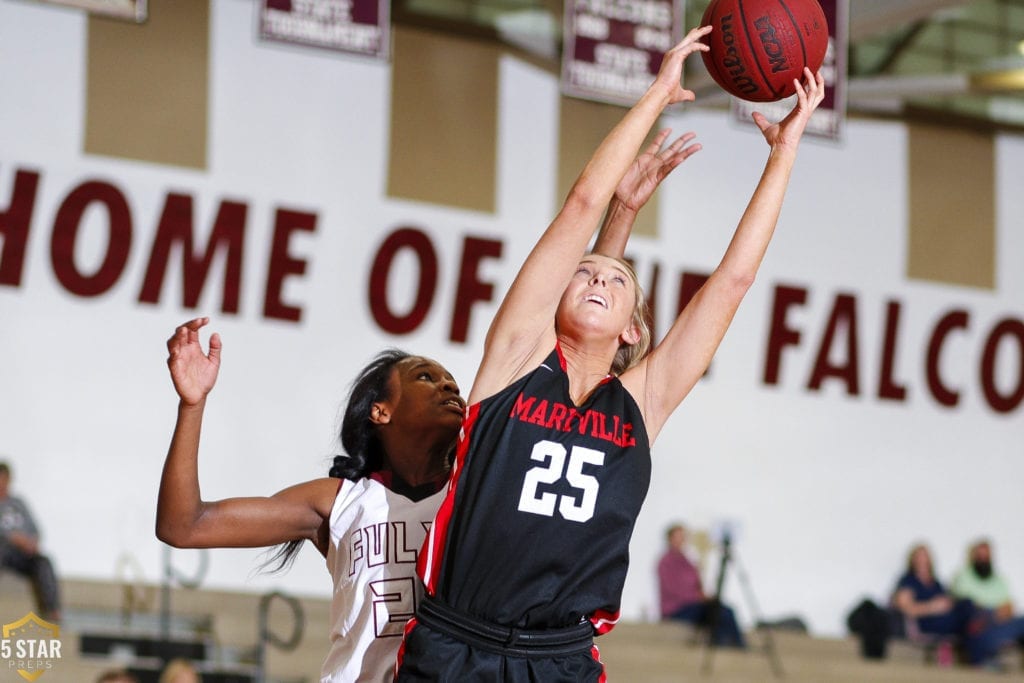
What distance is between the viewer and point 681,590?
36.0 feet

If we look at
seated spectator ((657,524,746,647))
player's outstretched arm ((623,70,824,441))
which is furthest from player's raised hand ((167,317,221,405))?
seated spectator ((657,524,746,647))

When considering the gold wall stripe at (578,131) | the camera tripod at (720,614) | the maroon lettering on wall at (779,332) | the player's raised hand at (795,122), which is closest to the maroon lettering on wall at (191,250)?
the gold wall stripe at (578,131)

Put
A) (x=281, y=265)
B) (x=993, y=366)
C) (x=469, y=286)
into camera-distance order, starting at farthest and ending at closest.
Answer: (x=993, y=366), (x=469, y=286), (x=281, y=265)

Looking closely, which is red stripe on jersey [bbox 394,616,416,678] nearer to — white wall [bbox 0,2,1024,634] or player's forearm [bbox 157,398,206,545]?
player's forearm [bbox 157,398,206,545]

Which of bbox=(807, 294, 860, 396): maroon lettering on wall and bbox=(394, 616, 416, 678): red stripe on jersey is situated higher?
bbox=(807, 294, 860, 396): maroon lettering on wall

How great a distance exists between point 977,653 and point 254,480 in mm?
6155

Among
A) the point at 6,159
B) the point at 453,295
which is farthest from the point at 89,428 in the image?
the point at 453,295

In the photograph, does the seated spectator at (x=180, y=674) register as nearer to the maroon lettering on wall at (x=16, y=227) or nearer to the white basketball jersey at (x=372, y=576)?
the maroon lettering on wall at (x=16, y=227)

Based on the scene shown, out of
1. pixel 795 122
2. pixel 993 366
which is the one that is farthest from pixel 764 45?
pixel 993 366

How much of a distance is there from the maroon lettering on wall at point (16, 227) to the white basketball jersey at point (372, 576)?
7255 millimetres

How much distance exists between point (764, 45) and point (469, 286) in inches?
304

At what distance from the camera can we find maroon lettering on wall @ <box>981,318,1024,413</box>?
1276 centimetres

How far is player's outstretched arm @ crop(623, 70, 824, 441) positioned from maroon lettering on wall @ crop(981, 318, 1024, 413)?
415 inches

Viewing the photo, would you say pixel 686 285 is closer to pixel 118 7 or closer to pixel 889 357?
pixel 889 357
